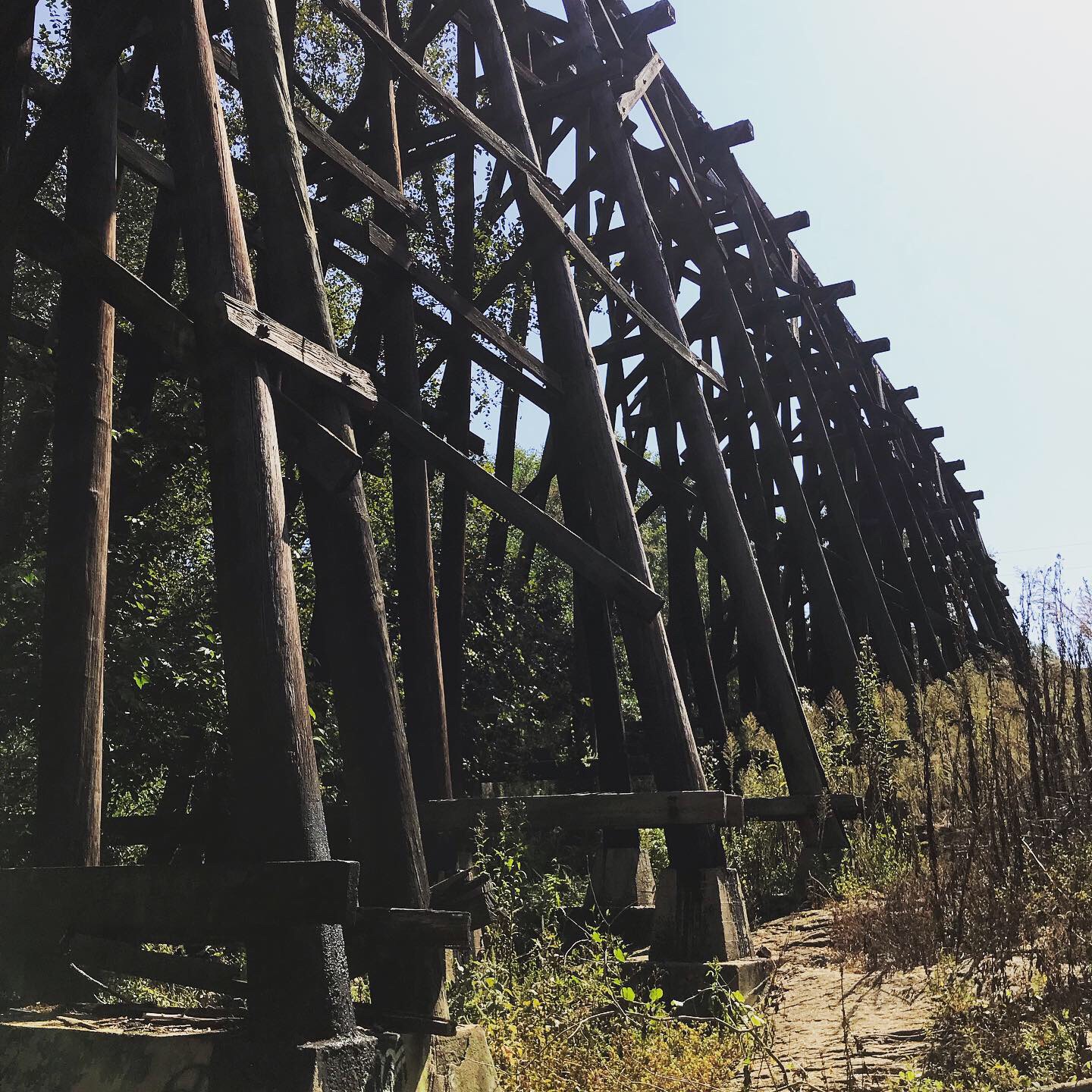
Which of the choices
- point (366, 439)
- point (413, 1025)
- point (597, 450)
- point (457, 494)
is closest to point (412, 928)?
point (413, 1025)

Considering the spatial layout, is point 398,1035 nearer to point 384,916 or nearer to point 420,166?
point 384,916

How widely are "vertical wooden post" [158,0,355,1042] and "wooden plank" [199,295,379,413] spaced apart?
0.18ft

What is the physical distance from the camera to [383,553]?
342 inches

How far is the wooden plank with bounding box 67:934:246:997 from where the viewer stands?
320 centimetres

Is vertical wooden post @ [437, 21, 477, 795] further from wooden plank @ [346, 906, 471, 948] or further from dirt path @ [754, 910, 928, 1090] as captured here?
wooden plank @ [346, 906, 471, 948]

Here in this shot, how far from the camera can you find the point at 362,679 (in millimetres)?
3152

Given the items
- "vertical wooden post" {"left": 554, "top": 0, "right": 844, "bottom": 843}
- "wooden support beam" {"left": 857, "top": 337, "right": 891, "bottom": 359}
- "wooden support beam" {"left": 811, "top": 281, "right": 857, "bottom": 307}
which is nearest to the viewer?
"vertical wooden post" {"left": 554, "top": 0, "right": 844, "bottom": 843}

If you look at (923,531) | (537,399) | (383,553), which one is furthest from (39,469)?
(923,531)

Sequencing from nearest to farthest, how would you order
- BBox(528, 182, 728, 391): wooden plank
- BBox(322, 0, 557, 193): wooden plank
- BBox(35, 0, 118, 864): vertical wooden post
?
BBox(35, 0, 118, 864): vertical wooden post
BBox(322, 0, 557, 193): wooden plank
BBox(528, 182, 728, 391): wooden plank

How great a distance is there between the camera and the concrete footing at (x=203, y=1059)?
239 centimetres

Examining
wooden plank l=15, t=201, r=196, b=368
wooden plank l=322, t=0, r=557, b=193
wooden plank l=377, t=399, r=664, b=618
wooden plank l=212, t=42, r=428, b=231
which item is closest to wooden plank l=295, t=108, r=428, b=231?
wooden plank l=212, t=42, r=428, b=231

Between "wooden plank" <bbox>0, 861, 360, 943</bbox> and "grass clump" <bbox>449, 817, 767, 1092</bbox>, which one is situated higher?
"wooden plank" <bbox>0, 861, 360, 943</bbox>

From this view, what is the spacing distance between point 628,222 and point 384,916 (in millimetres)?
4839

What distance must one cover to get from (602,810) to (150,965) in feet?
5.65
